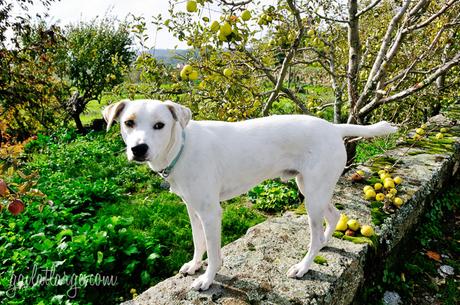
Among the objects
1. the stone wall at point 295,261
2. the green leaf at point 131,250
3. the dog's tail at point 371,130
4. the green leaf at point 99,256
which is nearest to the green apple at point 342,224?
the stone wall at point 295,261

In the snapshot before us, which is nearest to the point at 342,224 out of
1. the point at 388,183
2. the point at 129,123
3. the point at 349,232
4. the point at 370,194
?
the point at 349,232

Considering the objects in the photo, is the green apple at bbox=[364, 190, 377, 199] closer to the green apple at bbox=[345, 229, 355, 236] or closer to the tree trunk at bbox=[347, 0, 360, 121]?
the green apple at bbox=[345, 229, 355, 236]

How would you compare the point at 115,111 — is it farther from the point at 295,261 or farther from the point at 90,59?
the point at 90,59

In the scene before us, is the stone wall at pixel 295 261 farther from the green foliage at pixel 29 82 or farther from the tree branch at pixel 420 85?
the green foliage at pixel 29 82

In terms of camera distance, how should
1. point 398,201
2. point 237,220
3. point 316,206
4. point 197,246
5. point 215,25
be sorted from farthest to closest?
point 237,220 < point 398,201 < point 197,246 < point 316,206 < point 215,25

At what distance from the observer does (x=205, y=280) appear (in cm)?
257

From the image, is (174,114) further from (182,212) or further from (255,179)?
(182,212)

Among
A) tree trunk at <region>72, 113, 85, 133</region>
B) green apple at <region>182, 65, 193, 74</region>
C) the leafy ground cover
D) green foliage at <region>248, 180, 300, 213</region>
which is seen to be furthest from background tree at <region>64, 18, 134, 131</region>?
green apple at <region>182, 65, 193, 74</region>

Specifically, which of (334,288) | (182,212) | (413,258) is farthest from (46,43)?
(413,258)

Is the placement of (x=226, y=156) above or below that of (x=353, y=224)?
above

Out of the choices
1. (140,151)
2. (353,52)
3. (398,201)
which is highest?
(353,52)

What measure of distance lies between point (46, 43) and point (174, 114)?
4651mm

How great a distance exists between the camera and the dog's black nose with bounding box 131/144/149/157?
213 centimetres

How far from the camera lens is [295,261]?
9.46 ft
